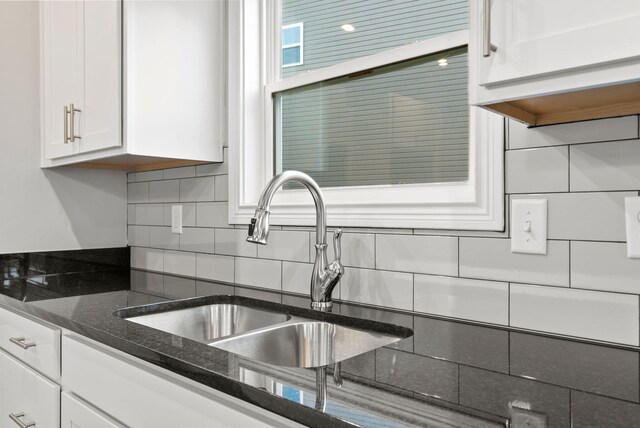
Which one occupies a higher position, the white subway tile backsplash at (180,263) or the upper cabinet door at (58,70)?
the upper cabinet door at (58,70)

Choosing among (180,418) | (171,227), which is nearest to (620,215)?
(180,418)

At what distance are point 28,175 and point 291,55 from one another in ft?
4.08

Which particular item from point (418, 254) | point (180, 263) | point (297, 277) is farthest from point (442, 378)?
point (180, 263)

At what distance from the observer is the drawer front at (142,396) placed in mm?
840

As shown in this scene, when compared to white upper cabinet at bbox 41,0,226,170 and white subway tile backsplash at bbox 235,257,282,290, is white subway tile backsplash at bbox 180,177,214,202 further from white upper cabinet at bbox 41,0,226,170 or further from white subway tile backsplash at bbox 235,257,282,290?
white subway tile backsplash at bbox 235,257,282,290

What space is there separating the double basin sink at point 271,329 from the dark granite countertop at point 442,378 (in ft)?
0.31

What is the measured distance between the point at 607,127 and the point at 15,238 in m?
2.16

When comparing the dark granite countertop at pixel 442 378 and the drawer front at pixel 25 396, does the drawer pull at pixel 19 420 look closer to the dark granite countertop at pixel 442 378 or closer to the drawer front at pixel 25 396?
the drawer front at pixel 25 396

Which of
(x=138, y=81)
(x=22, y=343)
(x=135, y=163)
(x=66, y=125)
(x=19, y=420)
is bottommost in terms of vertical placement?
(x=19, y=420)

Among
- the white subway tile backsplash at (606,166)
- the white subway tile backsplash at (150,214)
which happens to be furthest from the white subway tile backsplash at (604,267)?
the white subway tile backsplash at (150,214)

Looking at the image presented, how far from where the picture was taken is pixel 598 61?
0.72 meters

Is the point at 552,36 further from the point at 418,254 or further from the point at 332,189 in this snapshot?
the point at 332,189

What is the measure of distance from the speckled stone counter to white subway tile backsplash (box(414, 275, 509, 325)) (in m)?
0.04

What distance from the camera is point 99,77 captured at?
177 centimetres
